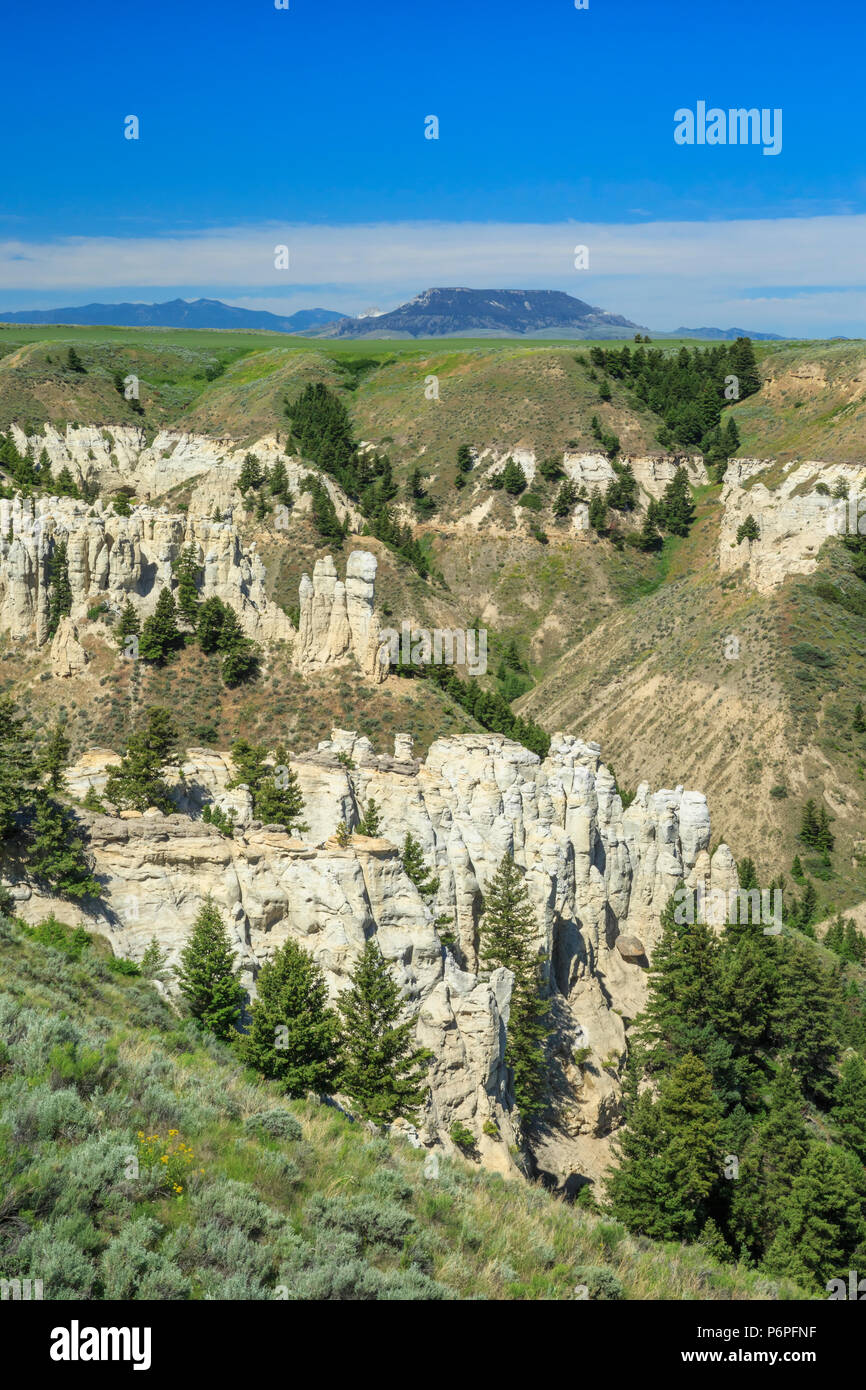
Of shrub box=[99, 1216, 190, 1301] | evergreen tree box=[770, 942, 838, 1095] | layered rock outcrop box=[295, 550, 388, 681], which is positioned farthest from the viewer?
layered rock outcrop box=[295, 550, 388, 681]

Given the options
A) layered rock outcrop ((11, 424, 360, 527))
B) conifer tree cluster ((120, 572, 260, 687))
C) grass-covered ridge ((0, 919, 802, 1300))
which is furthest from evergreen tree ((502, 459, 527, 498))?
grass-covered ridge ((0, 919, 802, 1300))

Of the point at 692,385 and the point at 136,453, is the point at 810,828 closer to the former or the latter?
the point at 692,385

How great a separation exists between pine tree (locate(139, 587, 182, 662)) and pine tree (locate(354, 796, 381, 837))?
2980 cm

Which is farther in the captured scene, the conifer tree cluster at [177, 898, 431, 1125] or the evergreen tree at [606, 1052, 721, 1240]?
the evergreen tree at [606, 1052, 721, 1240]

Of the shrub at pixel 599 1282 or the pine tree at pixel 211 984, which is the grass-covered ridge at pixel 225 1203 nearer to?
the shrub at pixel 599 1282

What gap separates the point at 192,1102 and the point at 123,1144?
246 centimetres

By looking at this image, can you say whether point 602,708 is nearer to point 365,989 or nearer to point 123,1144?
point 365,989

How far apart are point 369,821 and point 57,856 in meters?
12.1

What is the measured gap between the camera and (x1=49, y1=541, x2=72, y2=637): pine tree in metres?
59.3

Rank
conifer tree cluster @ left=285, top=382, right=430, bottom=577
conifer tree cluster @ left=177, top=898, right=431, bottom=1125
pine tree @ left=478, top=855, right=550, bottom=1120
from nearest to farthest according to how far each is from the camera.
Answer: conifer tree cluster @ left=177, top=898, right=431, bottom=1125 < pine tree @ left=478, top=855, right=550, bottom=1120 < conifer tree cluster @ left=285, top=382, right=430, bottom=577

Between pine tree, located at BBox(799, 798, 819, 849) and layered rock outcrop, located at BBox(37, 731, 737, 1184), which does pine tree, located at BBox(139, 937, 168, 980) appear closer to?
layered rock outcrop, located at BBox(37, 731, 737, 1184)

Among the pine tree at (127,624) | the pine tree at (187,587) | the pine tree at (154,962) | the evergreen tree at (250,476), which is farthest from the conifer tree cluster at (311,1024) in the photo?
the evergreen tree at (250,476)

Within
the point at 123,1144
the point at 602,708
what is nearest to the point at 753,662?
the point at 602,708

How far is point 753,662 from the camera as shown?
8175 cm
